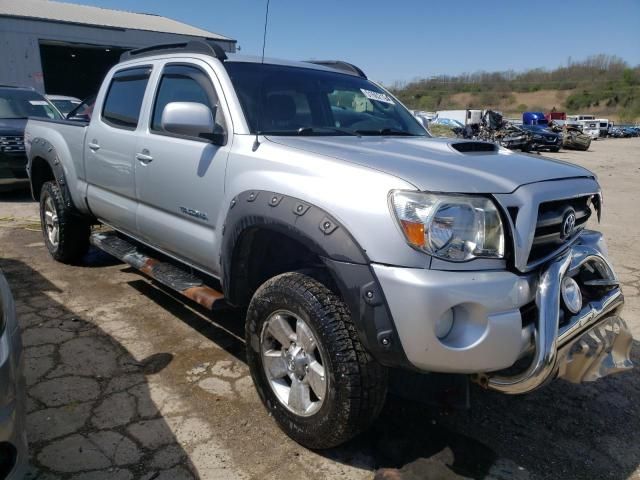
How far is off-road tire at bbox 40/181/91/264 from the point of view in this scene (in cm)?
493

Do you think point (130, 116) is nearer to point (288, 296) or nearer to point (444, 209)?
point (288, 296)

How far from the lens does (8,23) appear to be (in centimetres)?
2211

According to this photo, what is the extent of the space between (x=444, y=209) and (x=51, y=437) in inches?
85.6

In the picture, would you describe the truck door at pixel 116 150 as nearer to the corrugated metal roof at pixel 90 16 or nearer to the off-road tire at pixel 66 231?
the off-road tire at pixel 66 231

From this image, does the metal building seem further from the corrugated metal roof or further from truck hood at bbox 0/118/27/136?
truck hood at bbox 0/118/27/136

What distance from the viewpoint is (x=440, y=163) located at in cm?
239

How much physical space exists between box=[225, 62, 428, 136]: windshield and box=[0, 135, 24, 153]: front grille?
6612 millimetres

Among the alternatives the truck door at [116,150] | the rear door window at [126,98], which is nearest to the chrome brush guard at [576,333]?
the truck door at [116,150]

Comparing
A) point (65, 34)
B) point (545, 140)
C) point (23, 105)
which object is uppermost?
point (65, 34)

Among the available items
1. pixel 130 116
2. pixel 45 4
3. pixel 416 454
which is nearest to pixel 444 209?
pixel 416 454

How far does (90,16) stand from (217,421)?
28.0 metres

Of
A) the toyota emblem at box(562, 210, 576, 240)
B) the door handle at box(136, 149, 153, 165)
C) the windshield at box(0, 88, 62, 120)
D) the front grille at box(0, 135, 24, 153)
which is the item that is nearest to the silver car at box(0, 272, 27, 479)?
the door handle at box(136, 149, 153, 165)

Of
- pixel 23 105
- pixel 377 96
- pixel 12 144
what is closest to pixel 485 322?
pixel 377 96

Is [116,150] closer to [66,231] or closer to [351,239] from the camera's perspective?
[66,231]
